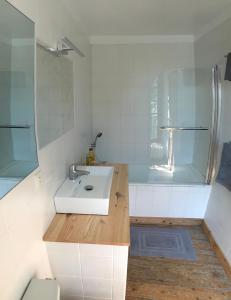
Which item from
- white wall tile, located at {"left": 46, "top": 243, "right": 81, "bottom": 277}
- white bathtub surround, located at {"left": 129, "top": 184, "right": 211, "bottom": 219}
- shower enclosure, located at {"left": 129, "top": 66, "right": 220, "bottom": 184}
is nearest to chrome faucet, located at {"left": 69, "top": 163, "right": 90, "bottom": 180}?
white wall tile, located at {"left": 46, "top": 243, "right": 81, "bottom": 277}

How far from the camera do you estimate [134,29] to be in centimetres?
271

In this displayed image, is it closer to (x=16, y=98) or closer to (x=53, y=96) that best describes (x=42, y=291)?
(x=16, y=98)

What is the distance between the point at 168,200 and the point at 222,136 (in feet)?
3.08

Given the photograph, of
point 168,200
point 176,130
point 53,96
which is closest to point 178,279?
point 168,200

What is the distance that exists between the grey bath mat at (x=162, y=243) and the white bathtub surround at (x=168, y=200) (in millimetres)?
182

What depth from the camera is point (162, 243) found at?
243cm

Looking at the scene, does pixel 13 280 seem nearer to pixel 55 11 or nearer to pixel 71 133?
pixel 71 133

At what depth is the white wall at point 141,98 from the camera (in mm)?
3100

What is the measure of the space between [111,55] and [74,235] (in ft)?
8.20

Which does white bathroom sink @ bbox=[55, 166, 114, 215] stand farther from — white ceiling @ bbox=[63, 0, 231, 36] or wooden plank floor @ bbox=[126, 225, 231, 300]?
white ceiling @ bbox=[63, 0, 231, 36]

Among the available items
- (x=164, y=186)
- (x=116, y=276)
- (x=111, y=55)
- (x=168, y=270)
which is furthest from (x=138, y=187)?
(x=111, y=55)

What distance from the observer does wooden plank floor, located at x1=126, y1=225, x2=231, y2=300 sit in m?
1.83

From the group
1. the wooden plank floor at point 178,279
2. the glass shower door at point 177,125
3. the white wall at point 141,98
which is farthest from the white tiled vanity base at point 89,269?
the white wall at point 141,98

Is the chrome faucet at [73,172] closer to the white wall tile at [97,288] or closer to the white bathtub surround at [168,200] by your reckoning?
the white wall tile at [97,288]
